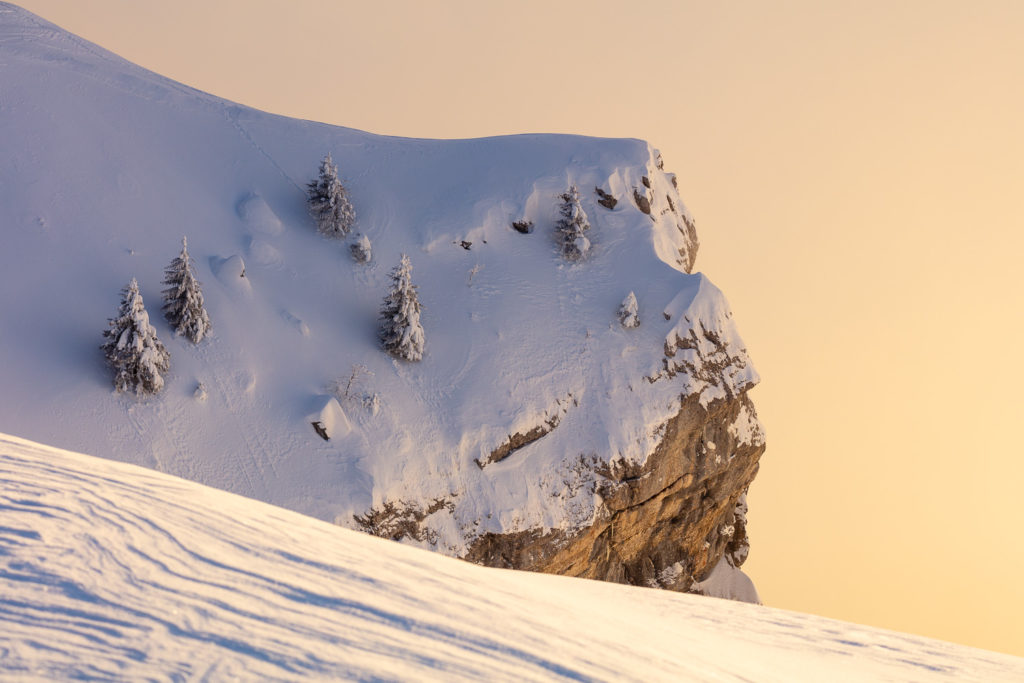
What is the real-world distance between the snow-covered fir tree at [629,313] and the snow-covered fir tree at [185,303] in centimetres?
1346

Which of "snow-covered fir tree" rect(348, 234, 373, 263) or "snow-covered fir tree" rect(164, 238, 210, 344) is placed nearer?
"snow-covered fir tree" rect(164, 238, 210, 344)

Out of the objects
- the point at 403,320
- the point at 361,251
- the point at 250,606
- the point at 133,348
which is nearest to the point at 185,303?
the point at 133,348

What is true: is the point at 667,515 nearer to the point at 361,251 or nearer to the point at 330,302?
the point at 330,302

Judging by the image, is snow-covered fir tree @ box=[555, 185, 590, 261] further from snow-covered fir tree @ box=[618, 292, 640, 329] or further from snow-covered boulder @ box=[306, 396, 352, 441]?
snow-covered boulder @ box=[306, 396, 352, 441]

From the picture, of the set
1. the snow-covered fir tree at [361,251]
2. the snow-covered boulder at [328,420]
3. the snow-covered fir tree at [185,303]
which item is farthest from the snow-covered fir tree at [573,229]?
the snow-covered fir tree at [185,303]

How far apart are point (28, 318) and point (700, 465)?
20812 mm

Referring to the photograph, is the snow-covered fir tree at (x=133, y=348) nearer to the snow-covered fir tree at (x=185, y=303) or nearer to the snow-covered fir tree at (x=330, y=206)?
the snow-covered fir tree at (x=185, y=303)

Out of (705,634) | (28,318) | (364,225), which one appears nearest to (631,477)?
(364,225)

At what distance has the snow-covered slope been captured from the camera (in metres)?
22.9

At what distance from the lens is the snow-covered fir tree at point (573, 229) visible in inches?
1273

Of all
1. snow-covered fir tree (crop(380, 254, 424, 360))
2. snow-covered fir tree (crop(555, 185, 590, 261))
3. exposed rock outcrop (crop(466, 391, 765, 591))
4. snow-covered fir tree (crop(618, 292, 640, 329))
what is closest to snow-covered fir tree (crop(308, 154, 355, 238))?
snow-covered fir tree (crop(380, 254, 424, 360))

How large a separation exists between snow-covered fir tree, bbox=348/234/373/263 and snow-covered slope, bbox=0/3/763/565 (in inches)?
18.8

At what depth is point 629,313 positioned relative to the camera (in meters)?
30.3

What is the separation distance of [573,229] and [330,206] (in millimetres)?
8656
